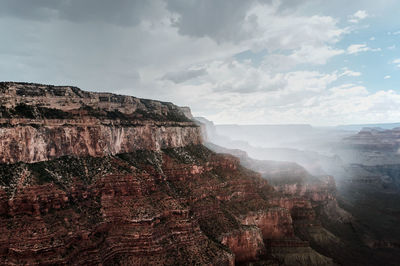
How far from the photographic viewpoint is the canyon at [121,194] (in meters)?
39.9

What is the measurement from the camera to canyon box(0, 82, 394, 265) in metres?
39.9

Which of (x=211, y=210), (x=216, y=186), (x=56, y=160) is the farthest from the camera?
(x=216, y=186)

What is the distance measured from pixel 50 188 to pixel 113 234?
12.3 metres

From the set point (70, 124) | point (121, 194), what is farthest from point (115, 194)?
point (70, 124)

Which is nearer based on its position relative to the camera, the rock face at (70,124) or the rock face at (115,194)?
the rock face at (115,194)

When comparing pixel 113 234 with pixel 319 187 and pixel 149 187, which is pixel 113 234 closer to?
pixel 149 187

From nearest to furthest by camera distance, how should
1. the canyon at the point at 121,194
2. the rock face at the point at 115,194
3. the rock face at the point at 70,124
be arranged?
the rock face at the point at 115,194
the canyon at the point at 121,194
the rock face at the point at 70,124

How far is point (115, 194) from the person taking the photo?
49188mm

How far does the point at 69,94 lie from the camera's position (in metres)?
52.2

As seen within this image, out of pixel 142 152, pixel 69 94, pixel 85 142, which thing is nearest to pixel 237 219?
pixel 142 152

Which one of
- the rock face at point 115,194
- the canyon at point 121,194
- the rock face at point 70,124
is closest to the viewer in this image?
the rock face at point 115,194

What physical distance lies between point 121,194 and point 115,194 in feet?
3.45

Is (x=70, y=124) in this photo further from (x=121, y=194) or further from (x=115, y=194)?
(x=121, y=194)

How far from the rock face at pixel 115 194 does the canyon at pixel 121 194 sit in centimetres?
17
